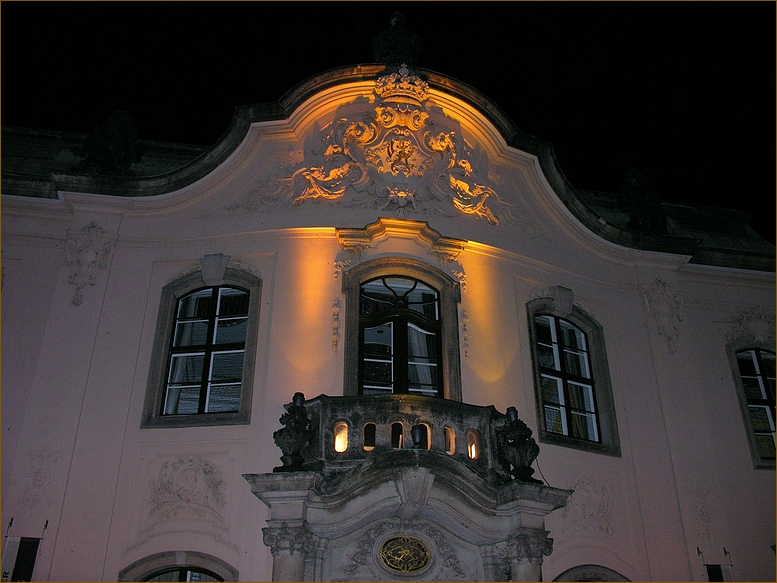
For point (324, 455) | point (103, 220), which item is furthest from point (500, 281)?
point (103, 220)

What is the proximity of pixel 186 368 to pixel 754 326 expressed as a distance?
9993 mm

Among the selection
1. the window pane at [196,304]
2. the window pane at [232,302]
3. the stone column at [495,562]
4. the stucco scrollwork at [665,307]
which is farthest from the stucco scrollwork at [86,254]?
the stucco scrollwork at [665,307]

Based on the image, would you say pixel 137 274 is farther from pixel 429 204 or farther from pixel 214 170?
pixel 429 204

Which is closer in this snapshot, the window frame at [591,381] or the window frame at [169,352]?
the window frame at [169,352]

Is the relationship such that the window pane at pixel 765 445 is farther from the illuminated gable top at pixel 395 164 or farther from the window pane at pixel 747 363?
the illuminated gable top at pixel 395 164

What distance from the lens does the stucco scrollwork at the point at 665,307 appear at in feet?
42.3

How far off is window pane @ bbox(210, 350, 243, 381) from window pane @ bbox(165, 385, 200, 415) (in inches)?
13.1

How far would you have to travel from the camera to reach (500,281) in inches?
475

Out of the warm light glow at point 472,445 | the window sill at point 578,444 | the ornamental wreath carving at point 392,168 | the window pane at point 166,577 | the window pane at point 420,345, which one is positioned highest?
the ornamental wreath carving at point 392,168

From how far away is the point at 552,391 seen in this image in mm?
11805

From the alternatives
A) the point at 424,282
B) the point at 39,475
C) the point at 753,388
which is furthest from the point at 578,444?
the point at 39,475

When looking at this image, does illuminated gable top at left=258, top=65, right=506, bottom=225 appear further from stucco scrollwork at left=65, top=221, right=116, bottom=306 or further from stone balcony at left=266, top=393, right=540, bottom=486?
stone balcony at left=266, top=393, right=540, bottom=486

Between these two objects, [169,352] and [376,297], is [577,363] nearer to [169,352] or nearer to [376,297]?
[376,297]

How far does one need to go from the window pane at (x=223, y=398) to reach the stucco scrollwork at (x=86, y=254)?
8.33 ft
